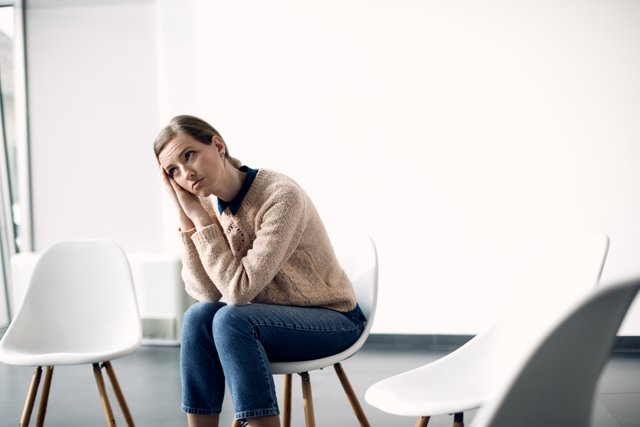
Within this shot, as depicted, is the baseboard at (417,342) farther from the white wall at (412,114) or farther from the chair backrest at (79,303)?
the chair backrest at (79,303)

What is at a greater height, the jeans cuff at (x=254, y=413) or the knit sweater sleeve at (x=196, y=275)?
the knit sweater sleeve at (x=196, y=275)

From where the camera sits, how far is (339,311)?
1.82 m

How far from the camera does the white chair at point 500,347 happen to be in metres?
1.37

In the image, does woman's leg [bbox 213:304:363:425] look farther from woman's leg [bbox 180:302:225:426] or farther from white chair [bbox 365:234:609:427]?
white chair [bbox 365:234:609:427]

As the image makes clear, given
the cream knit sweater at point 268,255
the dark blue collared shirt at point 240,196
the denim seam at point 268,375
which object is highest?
the dark blue collared shirt at point 240,196

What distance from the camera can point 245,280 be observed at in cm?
169

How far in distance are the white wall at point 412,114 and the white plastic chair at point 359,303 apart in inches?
73.8

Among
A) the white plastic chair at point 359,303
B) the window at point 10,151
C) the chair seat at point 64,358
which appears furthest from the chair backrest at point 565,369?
the window at point 10,151

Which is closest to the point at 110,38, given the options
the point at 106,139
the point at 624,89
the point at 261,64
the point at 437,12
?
the point at 106,139

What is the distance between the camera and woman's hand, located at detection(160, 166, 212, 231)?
6.13 ft

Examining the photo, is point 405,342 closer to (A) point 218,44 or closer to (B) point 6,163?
(A) point 218,44

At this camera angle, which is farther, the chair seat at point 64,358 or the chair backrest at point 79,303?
the chair backrest at point 79,303

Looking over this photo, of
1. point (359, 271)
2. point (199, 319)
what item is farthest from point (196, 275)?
point (359, 271)

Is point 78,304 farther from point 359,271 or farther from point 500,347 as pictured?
point 500,347
